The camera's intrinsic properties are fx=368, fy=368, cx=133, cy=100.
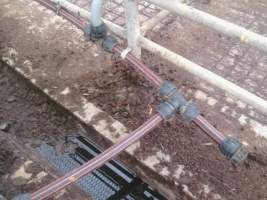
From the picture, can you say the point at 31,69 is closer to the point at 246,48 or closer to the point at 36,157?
the point at 36,157

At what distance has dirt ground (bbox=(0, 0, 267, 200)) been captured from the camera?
2.32 m

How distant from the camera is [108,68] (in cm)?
294

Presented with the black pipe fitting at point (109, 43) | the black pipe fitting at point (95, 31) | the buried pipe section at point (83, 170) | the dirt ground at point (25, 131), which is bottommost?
the dirt ground at point (25, 131)

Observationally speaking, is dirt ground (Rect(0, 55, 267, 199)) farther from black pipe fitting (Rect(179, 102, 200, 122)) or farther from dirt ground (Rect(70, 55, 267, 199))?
black pipe fitting (Rect(179, 102, 200, 122))

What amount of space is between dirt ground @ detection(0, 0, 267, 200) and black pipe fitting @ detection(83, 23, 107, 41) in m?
0.56

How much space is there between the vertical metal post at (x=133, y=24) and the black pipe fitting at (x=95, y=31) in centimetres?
25

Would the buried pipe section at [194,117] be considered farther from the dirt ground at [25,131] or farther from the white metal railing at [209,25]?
the dirt ground at [25,131]

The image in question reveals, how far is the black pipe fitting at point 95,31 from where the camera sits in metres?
2.30

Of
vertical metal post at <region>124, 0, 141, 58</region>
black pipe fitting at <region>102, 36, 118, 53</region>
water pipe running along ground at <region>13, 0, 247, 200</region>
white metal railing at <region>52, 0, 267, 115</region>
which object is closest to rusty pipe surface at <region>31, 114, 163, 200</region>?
water pipe running along ground at <region>13, 0, 247, 200</region>

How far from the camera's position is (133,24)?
2.55 meters

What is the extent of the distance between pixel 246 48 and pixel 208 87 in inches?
22.3

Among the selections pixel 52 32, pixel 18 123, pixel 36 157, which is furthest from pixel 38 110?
pixel 52 32

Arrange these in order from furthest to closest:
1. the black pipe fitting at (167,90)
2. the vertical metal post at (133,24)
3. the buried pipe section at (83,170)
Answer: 1. the vertical metal post at (133,24)
2. the black pipe fitting at (167,90)
3. the buried pipe section at (83,170)

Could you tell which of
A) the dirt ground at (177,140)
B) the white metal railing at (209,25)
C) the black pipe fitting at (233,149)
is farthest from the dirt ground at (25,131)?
the black pipe fitting at (233,149)
